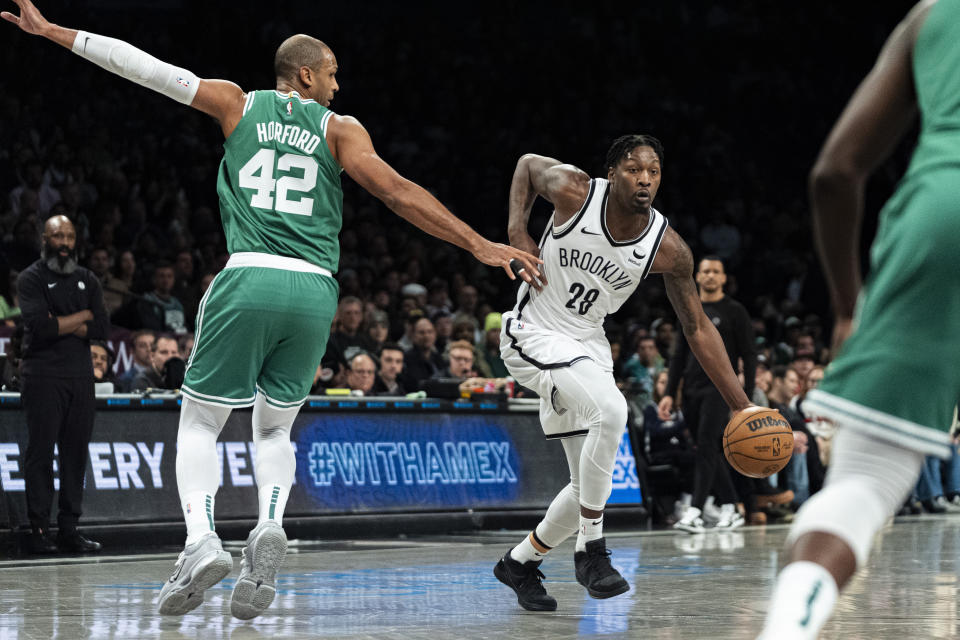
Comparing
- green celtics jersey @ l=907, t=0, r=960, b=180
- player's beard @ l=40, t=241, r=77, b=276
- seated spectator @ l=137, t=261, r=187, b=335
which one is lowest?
seated spectator @ l=137, t=261, r=187, b=335

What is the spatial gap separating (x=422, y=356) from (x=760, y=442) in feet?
21.4

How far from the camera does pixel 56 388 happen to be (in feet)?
29.1

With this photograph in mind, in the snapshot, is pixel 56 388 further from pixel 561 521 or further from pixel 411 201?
pixel 411 201

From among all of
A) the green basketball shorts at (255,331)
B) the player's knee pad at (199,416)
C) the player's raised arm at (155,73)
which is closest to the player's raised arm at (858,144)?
the green basketball shorts at (255,331)

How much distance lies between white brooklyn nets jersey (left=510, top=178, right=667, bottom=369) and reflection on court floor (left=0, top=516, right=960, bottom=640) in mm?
1349

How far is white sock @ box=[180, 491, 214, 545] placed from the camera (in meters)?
5.31

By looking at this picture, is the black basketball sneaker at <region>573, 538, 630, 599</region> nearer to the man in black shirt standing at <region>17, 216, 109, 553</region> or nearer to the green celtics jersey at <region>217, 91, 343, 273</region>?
the green celtics jersey at <region>217, 91, 343, 273</region>

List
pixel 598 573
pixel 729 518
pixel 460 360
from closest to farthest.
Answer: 1. pixel 598 573
2. pixel 729 518
3. pixel 460 360

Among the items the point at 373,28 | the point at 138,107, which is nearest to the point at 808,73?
the point at 373,28

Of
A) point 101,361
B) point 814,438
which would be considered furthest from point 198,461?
point 814,438

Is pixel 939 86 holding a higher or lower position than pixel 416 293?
higher

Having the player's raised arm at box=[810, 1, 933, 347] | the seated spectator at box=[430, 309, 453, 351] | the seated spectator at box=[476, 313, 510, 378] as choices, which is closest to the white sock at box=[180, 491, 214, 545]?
the player's raised arm at box=[810, 1, 933, 347]

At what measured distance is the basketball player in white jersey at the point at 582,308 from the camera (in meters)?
6.16

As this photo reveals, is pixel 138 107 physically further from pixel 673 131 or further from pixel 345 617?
pixel 345 617
